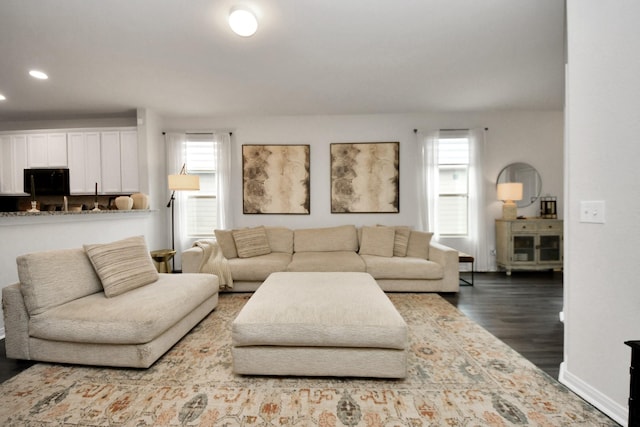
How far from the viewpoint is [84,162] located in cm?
449

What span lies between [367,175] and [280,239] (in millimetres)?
1762

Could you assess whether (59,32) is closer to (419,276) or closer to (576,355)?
(419,276)

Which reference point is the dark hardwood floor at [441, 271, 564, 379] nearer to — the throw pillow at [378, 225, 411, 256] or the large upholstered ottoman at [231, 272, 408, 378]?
the throw pillow at [378, 225, 411, 256]

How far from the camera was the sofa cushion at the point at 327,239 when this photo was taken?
4.22 metres

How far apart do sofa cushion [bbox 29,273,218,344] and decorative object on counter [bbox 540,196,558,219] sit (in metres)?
5.34

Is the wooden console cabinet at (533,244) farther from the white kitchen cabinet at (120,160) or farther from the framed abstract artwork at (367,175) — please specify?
the white kitchen cabinet at (120,160)

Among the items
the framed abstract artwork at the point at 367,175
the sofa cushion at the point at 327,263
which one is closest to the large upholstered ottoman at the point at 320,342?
the sofa cushion at the point at 327,263

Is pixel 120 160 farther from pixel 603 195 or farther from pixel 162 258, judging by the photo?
pixel 603 195

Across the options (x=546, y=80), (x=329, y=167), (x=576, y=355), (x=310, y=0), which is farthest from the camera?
(x=329, y=167)

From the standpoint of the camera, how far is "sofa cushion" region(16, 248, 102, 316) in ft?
6.13

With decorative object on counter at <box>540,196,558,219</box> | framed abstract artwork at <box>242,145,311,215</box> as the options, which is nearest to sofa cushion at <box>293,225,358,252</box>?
framed abstract artwork at <box>242,145,311,215</box>

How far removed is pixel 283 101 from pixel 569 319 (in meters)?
3.85

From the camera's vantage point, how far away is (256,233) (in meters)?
4.11

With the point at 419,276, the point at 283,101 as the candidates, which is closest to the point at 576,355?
the point at 419,276
